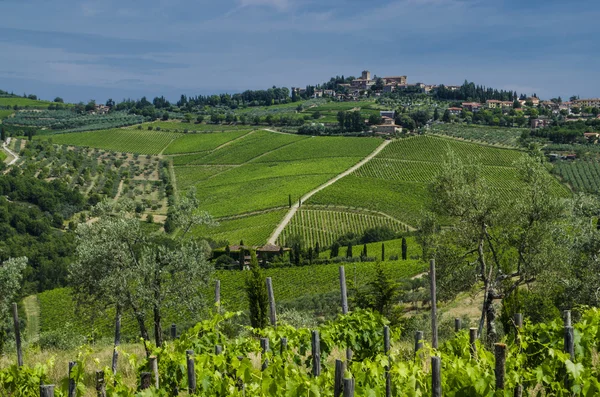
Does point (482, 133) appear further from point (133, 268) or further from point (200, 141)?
point (133, 268)

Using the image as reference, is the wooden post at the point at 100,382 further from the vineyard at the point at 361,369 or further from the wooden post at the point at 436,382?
the wooden post at the point at 436,382

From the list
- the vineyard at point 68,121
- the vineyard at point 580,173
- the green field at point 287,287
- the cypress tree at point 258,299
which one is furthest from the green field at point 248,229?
the vineyard at point 68,121

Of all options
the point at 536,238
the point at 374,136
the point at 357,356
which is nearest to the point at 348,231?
the point at 374,136

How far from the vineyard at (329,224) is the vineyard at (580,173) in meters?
26.7

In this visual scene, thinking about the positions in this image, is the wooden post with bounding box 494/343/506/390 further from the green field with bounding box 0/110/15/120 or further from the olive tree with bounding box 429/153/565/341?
the green field with bounding box 0/110/15/120

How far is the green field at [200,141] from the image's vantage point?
12119 cm

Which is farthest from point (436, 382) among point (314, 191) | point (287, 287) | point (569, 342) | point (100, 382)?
point (314, 191)

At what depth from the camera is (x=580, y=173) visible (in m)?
81.7

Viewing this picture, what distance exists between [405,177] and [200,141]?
188ft

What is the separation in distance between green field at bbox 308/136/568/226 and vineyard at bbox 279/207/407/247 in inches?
70.5

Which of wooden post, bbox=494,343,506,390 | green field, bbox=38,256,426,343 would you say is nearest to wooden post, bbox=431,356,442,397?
wooden post, bbox=494,343,506,390

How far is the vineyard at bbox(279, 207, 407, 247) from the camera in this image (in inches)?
2697

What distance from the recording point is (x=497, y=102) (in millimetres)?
174000

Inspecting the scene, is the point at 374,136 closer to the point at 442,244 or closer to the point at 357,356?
the point at 442,244
